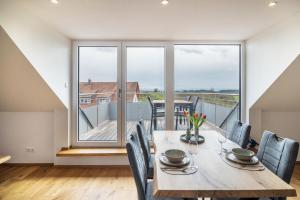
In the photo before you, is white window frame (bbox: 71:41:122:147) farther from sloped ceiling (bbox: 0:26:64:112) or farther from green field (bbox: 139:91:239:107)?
green field (bbox: 139:91:239:107)

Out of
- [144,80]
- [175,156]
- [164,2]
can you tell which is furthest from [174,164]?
[144,80]

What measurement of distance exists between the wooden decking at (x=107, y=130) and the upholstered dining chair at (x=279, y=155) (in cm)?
187

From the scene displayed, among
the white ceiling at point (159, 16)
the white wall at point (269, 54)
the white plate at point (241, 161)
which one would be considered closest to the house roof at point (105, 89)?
the white ceiling at point (159, 16)

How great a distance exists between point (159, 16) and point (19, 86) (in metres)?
2.24

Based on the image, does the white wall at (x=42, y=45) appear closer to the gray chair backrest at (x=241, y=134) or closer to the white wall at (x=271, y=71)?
the gray chair backrest at (x=241, y=134)

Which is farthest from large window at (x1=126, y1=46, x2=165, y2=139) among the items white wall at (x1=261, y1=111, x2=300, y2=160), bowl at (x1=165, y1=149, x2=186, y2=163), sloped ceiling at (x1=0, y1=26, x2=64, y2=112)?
bowl at (x1=165, y1=149, x2=186, y2=163)

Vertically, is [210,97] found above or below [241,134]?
above

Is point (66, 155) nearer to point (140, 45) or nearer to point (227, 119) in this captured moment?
point (140, 45)

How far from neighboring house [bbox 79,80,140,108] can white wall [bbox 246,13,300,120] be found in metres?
2.04

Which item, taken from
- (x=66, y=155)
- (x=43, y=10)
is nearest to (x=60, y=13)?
(x=43, y=10)

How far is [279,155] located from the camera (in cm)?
167

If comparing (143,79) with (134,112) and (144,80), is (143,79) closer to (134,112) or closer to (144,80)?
(144,80)

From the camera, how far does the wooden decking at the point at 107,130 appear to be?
147 inches

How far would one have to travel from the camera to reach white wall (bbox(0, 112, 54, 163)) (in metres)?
3.42
